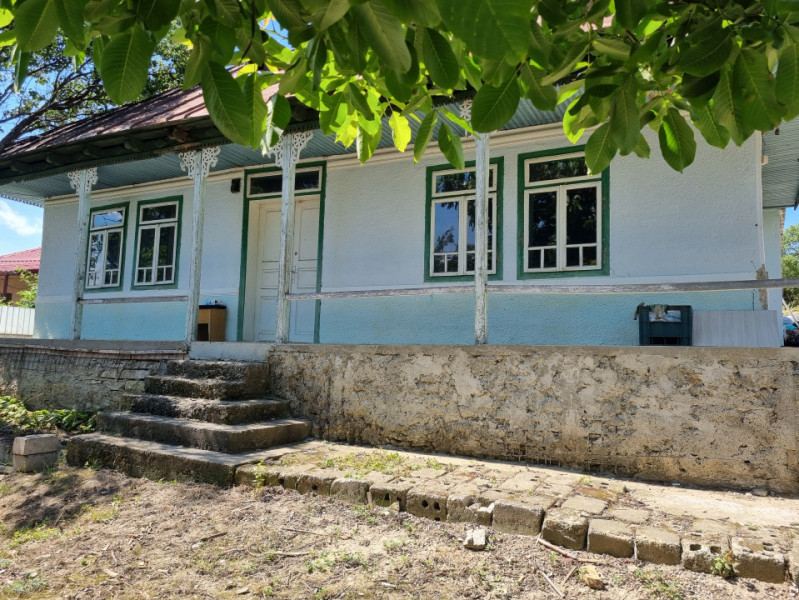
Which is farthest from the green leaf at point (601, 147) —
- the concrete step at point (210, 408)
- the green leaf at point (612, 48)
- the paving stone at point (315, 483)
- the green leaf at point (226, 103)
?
the concrete step at point (210, 408)

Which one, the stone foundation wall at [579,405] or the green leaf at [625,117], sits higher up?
the green leaf at [625,117]

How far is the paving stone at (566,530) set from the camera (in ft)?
10.5

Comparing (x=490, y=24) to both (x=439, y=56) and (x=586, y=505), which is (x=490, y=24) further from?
(x=586, y=505)

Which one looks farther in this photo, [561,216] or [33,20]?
[561,216]

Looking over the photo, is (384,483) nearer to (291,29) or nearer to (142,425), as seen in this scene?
(142,425)

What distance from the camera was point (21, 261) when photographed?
24422mm

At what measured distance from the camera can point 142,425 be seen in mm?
5348

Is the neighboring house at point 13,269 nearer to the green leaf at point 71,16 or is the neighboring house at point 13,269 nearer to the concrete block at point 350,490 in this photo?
the concrete block at point 350,490

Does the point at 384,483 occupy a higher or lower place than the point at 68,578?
higher

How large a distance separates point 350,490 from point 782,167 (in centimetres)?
790

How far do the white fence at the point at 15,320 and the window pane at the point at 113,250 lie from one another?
848 cm

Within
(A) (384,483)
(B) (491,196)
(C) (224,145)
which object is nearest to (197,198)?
(C) (224,145)

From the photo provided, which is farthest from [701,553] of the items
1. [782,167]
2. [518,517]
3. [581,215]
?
[782,167]

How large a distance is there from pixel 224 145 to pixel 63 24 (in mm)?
6482
